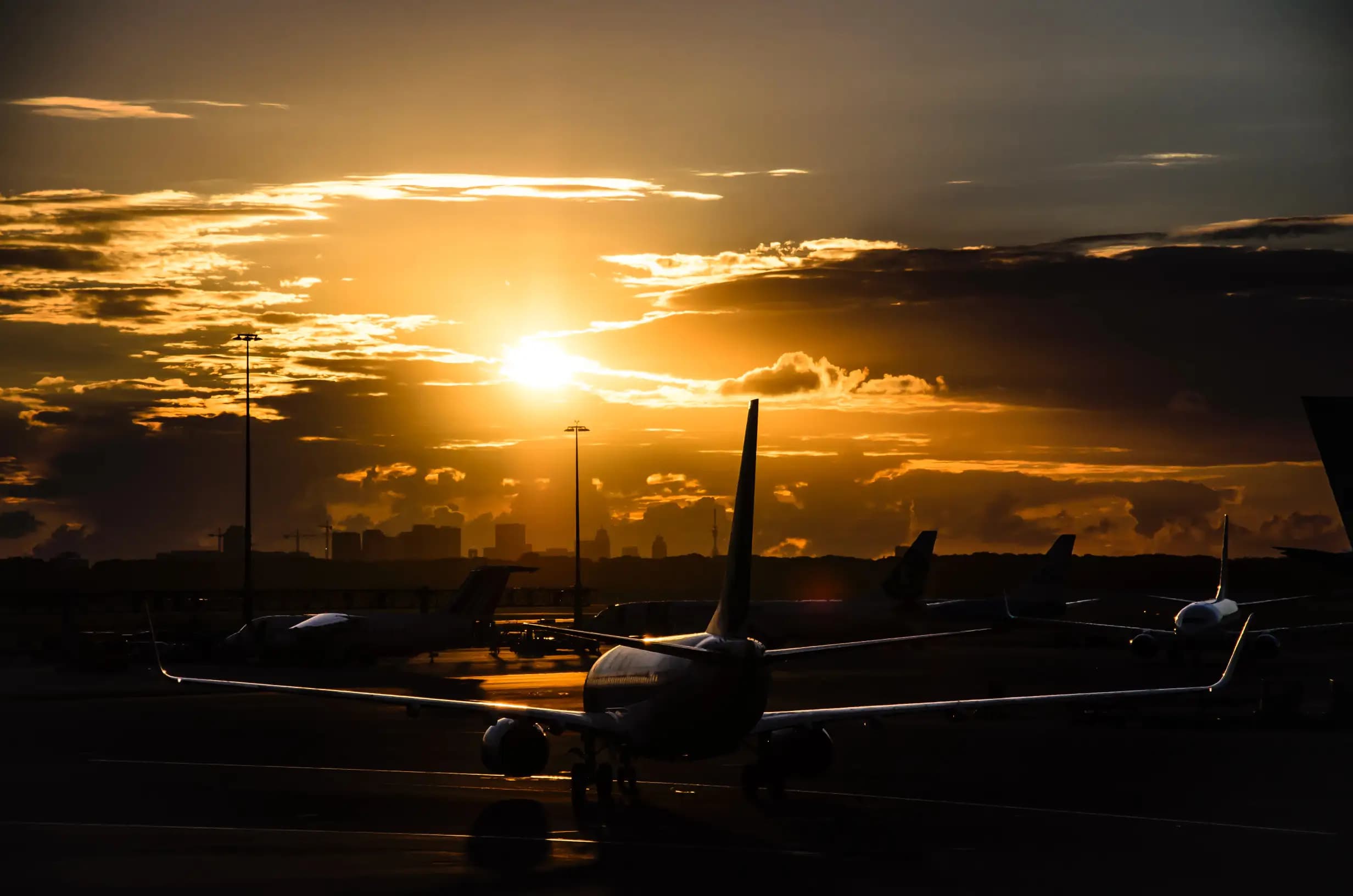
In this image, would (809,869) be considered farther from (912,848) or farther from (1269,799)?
(1269,799)

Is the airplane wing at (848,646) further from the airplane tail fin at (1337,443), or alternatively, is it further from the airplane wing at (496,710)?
the airplane tail fin at (1337,443)

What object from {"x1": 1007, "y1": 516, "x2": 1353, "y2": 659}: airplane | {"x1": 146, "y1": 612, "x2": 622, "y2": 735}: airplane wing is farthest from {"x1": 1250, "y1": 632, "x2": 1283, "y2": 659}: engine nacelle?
{"x1": 146, "y1": 612, "x2": 622, "y2": 735}: airplane wing

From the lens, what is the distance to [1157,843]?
25.8 m

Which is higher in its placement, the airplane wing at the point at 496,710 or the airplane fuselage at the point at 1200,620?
the airplane wing at the point at 496,710

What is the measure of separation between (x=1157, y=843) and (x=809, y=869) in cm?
703

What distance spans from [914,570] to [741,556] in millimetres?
87442

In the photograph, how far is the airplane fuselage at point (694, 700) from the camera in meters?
28.1

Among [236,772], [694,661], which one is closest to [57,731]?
[236,772]

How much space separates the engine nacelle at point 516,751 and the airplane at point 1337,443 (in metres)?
22.0

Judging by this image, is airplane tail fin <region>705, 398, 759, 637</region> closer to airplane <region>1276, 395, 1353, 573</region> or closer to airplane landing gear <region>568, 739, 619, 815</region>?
airplane landing gear <region>568, 739, 619, 815</region>

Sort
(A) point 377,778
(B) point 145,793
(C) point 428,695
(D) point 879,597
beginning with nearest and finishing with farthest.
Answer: (B) point 145,793, (A) point 377,778, (C) point 428,695, (D) point 879,597

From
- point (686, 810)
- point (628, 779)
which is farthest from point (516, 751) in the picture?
point (686, 810)

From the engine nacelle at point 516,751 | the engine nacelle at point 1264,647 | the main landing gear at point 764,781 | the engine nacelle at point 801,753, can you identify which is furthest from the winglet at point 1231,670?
the engine nacelle at point 1264,647

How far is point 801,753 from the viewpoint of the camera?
105 feet
